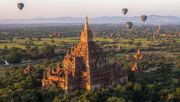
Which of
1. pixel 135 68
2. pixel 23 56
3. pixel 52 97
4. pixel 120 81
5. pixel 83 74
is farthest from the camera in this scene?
pixel 23 56

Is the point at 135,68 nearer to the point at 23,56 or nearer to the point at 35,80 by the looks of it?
the point at 35,80

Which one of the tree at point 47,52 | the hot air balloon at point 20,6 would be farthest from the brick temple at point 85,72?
the hot air balloon at point 20,6

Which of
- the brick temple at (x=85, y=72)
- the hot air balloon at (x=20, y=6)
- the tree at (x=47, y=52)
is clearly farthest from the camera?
the hot air balloon at (x=20, y=6)

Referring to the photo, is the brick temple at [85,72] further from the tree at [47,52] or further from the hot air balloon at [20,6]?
the hot air balloon at [20,6]

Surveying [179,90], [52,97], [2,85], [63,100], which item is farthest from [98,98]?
[2,85]

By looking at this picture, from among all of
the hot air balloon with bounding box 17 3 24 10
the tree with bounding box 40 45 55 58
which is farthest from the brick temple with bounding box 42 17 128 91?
the hot air balloon with bounding box 17 3 24 10

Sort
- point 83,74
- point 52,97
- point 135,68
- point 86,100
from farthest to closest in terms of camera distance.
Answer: point 135,68 → point 83,74 → point 52,97 → point 86,100

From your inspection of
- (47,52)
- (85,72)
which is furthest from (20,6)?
(85,72)

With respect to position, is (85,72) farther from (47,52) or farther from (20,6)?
(20,6)
